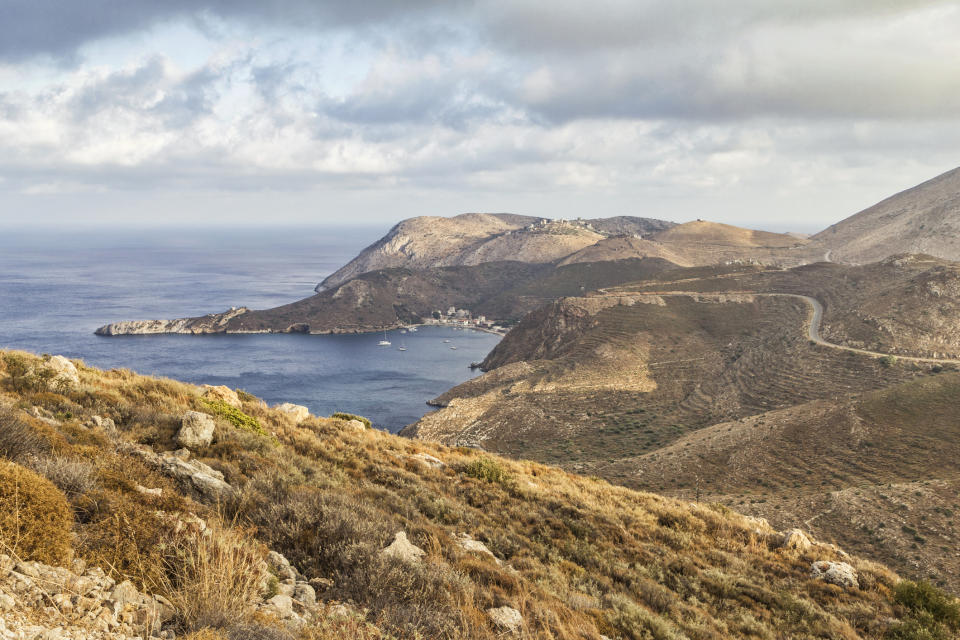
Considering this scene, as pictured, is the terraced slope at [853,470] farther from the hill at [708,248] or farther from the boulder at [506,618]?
the hill at [708,248]

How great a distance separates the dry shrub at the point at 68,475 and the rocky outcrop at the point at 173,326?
12928 centimetres

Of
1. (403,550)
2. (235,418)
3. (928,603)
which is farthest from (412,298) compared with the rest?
(403,550)

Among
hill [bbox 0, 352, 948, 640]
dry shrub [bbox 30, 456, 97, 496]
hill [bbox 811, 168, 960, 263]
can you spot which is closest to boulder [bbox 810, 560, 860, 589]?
hill [bbox 0, 352, 948, 640]

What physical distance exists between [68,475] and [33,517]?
1340 mm

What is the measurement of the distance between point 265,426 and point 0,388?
5.56 m

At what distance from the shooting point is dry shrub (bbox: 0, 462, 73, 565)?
13.2ft

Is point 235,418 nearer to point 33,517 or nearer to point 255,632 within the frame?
point 33,517

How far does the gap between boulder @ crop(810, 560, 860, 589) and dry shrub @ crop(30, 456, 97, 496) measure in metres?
13.0

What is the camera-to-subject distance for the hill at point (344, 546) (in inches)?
174

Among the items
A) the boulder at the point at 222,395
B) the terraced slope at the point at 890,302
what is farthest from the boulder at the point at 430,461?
the terraced slope at the point at 890,302

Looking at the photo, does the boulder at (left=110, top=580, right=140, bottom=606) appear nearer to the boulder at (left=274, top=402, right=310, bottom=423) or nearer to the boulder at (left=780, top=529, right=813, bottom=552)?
the boulder at (left=274, top=402, right=310, bottom=423)

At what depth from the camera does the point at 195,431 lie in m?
9.80

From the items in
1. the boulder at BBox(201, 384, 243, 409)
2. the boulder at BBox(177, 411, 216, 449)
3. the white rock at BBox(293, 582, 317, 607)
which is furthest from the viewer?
the boulder at BBox(201, 384, 243, 409)

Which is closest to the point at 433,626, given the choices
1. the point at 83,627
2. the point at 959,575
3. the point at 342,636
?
the point at 342,636
